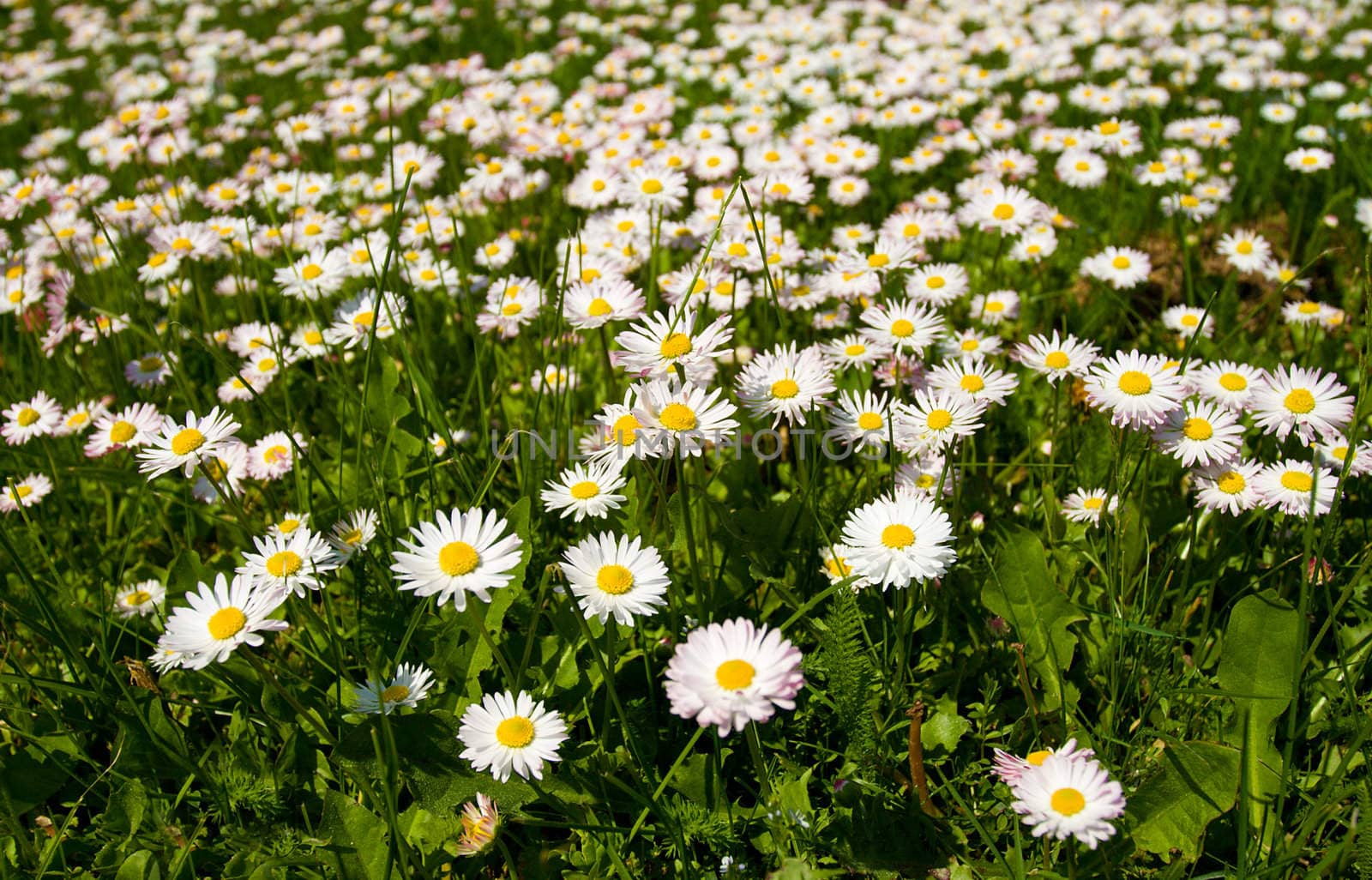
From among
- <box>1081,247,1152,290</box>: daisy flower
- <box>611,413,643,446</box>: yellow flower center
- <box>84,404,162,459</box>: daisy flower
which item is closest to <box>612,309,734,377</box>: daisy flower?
<box>611,413,643,446</box>: yellow flower center

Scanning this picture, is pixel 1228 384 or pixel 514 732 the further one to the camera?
pixel 1228 384

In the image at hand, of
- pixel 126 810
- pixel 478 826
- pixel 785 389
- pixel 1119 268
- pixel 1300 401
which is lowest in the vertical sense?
pixel 126 810

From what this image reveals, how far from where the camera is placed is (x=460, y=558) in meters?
1.60

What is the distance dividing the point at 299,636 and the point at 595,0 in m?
7.12

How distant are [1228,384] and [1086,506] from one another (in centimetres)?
39

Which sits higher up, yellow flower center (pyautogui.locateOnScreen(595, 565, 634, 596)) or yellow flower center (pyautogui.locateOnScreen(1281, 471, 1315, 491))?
yellow flower center (pyautogui.locateOnScreen(595, 565, 634, 596))

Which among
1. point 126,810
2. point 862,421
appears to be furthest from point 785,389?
point 126,810

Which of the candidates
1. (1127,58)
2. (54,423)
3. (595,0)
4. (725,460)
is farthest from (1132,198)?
(595,0)

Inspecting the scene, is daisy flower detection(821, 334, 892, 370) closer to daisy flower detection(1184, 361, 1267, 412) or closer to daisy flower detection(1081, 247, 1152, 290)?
daisy flower detection(1184, 361, 1267, 412)

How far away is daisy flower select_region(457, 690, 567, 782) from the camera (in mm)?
1545

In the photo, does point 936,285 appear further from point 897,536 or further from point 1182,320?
point 897,536

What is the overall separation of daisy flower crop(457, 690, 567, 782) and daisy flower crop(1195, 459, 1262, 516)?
1.33 metres

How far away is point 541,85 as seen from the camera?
5598 millimetres

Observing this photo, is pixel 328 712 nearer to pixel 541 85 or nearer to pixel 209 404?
pixel 209 404
